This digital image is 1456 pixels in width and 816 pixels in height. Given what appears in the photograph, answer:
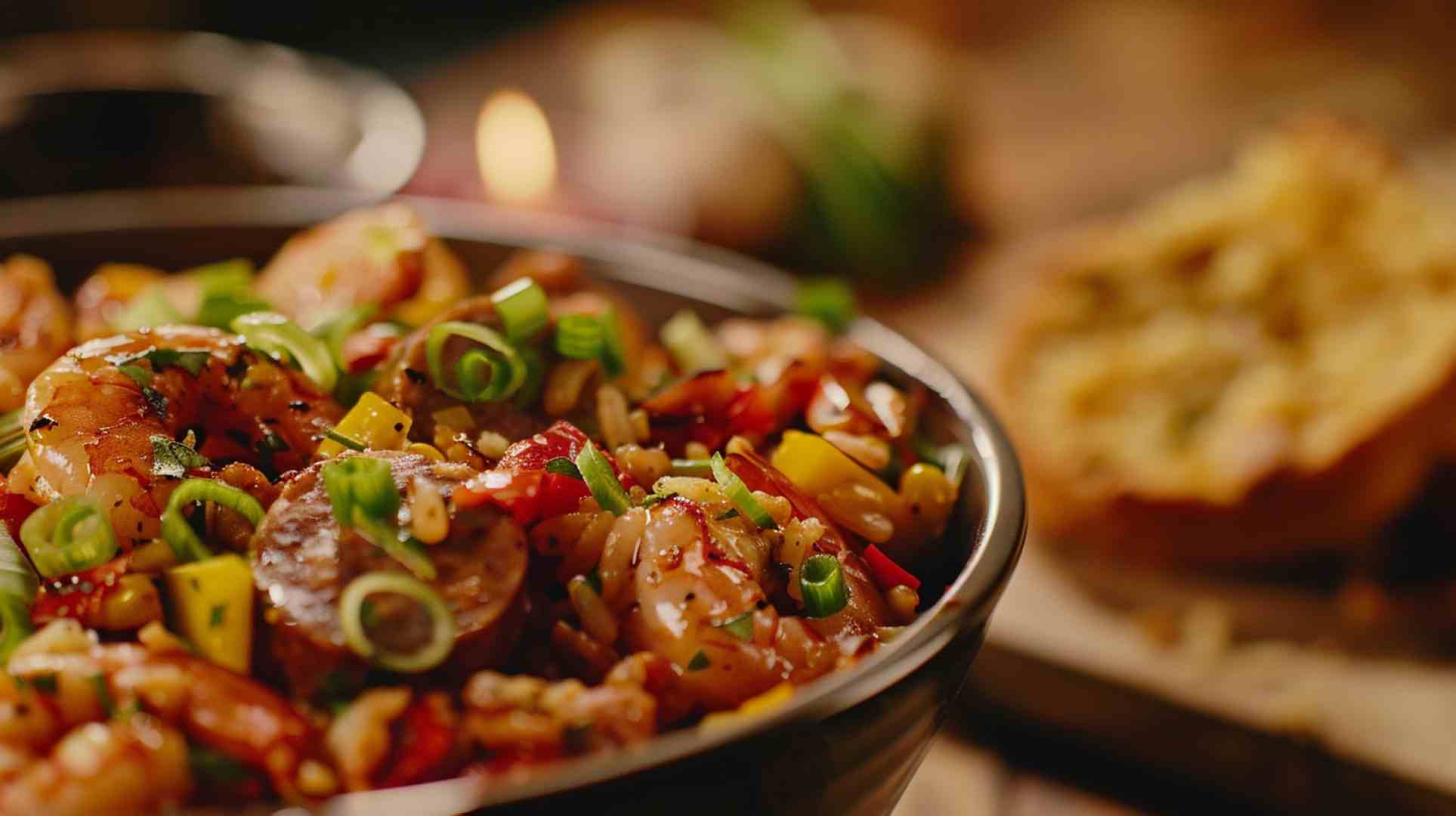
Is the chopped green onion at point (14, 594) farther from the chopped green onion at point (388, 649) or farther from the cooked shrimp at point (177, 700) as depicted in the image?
the chopped green onion at point (388, 649)

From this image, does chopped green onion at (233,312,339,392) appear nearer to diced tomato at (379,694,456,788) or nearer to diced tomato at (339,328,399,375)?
diced tomato at (339,328,399,375)

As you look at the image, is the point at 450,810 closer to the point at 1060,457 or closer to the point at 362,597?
the point at 362,597

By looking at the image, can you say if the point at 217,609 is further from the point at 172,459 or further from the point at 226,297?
the point at 226,297

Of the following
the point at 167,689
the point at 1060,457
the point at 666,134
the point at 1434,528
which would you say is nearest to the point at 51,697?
the point at 167,689

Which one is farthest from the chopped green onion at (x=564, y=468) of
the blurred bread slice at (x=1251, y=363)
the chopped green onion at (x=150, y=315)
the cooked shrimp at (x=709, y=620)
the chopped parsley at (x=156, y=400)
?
the blurred bread slice at (x=1251, y=363)

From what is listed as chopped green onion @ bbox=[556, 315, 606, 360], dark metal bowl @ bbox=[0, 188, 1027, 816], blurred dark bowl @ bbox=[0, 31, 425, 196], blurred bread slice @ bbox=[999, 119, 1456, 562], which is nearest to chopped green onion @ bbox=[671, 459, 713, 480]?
chopped green onion @ bbox=[556, 315, 606, 360]

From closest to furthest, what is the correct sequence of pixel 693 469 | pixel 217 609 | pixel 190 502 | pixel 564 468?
pixel 217 609
pixel 190 502
pixel 564 468
pixel 693 469

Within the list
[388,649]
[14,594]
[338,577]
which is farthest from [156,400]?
[388,649]
